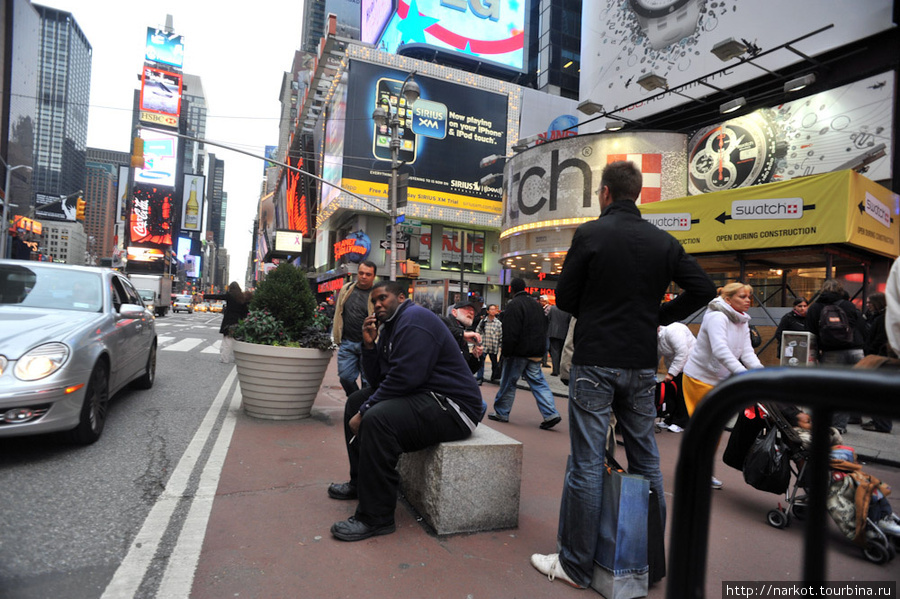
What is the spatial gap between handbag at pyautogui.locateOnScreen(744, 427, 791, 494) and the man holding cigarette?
2091 millimetres

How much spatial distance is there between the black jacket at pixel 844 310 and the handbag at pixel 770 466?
4764mm

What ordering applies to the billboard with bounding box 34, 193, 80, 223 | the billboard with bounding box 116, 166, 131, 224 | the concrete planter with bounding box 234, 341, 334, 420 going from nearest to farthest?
the concrete planter with bounding box 234, 341, 334, 420 → the billboard with bounding box 34, 193, 80, 223 → the billboard with bounding box 116, 166, 131, 224

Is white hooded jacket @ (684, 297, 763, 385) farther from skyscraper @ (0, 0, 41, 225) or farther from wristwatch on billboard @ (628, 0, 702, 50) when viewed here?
A: skyscraper @ (0, 0, 41, 225)

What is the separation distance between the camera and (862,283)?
11.6 meters

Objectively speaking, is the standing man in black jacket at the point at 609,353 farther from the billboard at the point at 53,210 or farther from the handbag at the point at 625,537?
the billboard at the point at 53,210

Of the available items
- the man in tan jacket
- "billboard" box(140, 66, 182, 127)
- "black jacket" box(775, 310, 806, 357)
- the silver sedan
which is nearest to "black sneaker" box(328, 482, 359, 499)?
the man in tan jacket

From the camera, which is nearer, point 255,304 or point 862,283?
point 255,304

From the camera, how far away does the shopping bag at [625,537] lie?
271cm

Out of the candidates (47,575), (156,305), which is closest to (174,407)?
(47,575)

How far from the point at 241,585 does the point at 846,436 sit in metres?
7.35

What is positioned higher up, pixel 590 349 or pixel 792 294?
pixel 792 294

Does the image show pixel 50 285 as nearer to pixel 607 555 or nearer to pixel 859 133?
pixel 607 555

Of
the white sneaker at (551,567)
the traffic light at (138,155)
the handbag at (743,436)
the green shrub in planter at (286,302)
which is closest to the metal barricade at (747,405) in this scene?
the white sneaker at (551,567)

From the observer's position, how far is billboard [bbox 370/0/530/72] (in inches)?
1419
